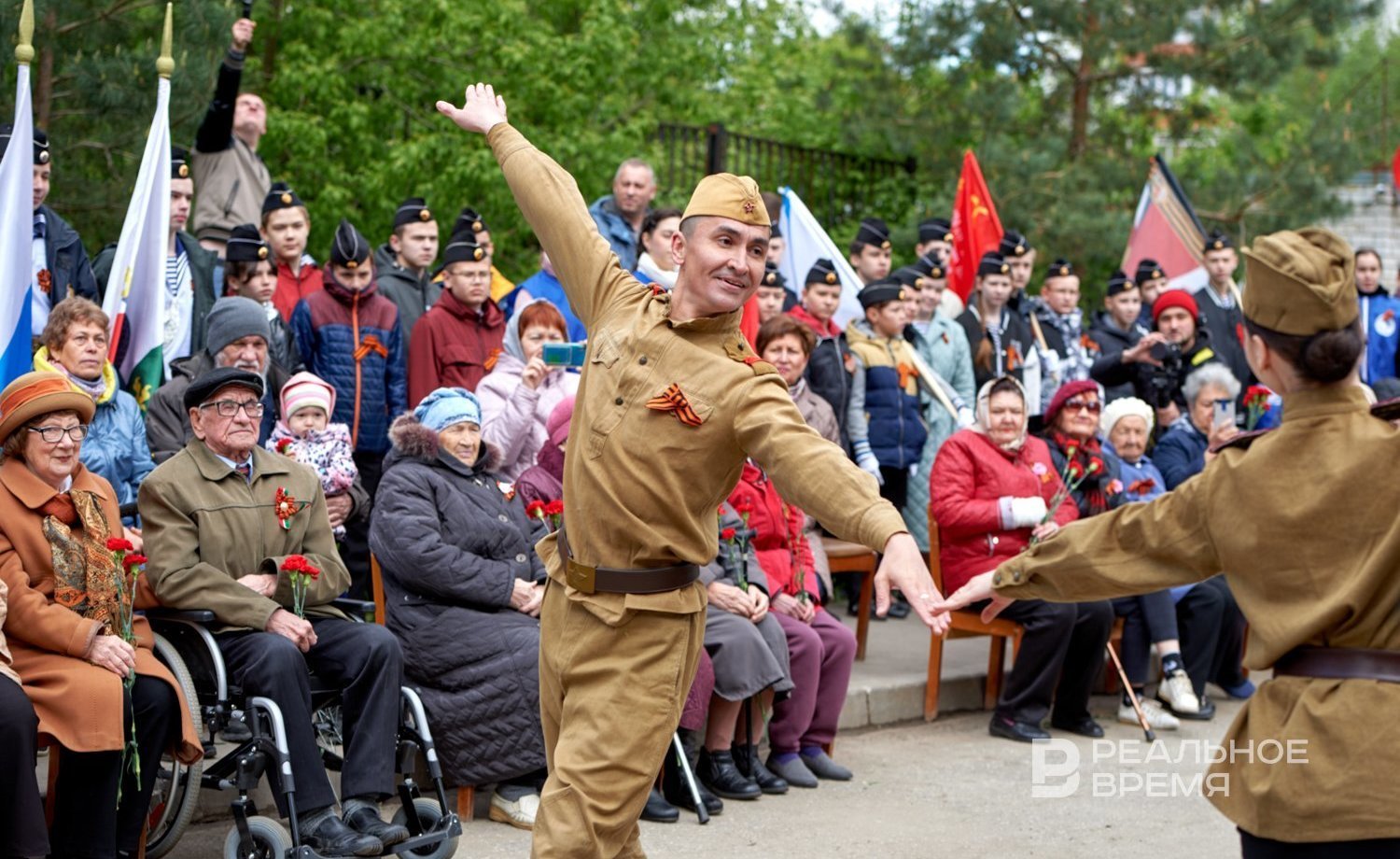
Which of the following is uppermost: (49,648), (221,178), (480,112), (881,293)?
(480,112)

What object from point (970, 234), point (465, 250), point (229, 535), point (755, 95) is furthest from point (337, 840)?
point (755, 95)

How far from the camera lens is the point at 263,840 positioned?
5.75 metres

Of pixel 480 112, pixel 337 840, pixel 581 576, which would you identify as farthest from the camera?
pixel 337 840

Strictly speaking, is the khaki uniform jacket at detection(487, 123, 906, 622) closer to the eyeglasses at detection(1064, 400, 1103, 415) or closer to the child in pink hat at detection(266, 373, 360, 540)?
the child in pink hat at detection(266, 373, 360, 540)

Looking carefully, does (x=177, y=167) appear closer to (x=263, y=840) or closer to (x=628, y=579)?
(x=263, y=840)

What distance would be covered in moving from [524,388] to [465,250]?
3.51 ft

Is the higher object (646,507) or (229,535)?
(646,507)

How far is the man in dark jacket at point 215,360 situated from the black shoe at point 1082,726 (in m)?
4.31

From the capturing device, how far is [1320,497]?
11.8 ft

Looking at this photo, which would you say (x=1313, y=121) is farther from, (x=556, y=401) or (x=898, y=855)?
(x=898, y=855)

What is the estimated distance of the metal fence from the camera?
46.1ft

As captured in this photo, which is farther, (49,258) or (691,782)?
(49,258)

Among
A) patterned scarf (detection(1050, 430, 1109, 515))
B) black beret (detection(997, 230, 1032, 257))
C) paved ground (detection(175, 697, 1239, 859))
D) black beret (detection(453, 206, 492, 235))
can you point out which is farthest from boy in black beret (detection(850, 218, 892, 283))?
paved ground (detection(175, 697, 1239, 859))

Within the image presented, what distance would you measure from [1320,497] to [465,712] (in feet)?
12.6
